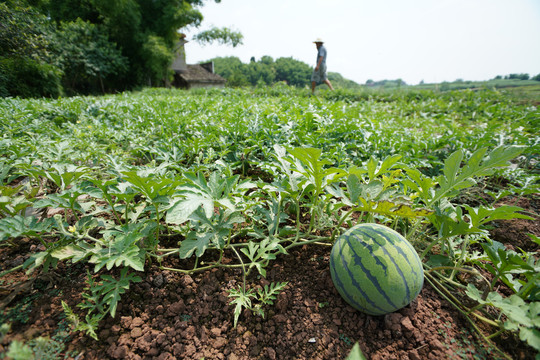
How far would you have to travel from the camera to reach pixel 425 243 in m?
1.84

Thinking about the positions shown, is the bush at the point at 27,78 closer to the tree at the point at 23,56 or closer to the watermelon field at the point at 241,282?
the tree at the point at 23,56

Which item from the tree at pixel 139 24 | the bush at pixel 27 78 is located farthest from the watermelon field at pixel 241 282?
the tree at pixel 139 24

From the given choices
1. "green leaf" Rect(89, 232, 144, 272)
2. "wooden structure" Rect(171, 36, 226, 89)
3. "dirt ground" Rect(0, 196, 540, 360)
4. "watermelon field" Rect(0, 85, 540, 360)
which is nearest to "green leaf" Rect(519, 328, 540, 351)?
"watermelon field" Rect(0, 85, 540, 360)

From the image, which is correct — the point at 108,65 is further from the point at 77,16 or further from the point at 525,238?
the point at 525,238

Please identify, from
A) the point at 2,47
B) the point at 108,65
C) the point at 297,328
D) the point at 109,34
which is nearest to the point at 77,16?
the point at 109,34

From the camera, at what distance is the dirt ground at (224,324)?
1201 mm

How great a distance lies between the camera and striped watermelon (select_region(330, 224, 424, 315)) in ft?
4.11

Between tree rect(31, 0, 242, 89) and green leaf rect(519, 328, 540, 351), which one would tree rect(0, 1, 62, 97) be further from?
green leaf rect(519, 328, 540, 351)

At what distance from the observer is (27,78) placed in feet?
46.0

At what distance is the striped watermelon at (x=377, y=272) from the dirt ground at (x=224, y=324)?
6.3 inches

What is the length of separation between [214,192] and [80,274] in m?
0.99

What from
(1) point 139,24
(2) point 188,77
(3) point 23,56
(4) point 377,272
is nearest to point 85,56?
(1) point 139,24

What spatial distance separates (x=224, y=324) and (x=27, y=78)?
19.9 metres

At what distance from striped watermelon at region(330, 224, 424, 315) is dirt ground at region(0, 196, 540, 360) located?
0.53 ft
